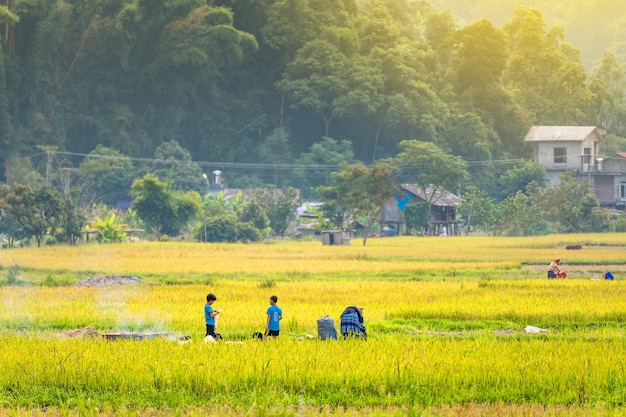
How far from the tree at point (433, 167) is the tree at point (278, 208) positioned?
28.0ft

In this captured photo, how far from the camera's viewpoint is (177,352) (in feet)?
50.1

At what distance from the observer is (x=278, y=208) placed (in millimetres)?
59312

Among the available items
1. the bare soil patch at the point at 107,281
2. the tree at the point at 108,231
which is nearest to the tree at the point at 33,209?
the tree at the point at 108,231

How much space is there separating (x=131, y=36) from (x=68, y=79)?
5017 millimetres

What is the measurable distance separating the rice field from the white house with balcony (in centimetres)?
3337

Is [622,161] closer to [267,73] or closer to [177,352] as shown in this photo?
[267,73]

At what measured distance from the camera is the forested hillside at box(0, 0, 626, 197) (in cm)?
6875

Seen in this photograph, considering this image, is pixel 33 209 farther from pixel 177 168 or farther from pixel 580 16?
pixel 580 16

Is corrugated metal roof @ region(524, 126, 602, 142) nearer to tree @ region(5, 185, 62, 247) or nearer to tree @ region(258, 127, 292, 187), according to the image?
tree @ region(258, 127, 292, 187)

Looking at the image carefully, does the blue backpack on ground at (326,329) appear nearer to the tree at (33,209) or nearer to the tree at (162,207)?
the tree at (33,209)

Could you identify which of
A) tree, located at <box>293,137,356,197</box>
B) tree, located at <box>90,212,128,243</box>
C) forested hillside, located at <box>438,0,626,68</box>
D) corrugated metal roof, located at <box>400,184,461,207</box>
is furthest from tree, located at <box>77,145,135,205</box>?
forested hillside, located at <box>438,0,626,68</box>

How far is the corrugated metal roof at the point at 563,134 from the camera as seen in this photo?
69688 mm

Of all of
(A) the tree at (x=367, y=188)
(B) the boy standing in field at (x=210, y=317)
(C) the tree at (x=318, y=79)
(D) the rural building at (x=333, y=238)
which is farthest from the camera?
(C) the tree at (x=318, y=79)

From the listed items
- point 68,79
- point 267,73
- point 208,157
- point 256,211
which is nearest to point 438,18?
point 267,73
